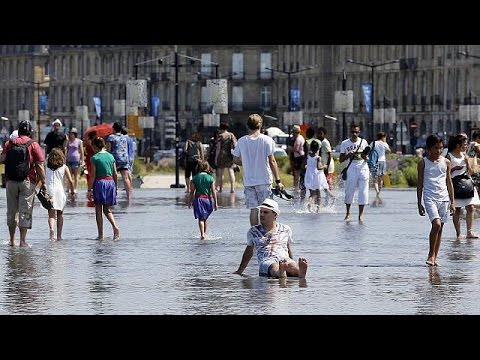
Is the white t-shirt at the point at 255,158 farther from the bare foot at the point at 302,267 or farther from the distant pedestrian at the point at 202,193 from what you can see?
the distant pedestrian at the point at 202,193

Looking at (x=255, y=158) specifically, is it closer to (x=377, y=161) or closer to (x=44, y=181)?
(x=44, y=181)

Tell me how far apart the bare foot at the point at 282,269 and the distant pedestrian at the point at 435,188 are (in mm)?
2453

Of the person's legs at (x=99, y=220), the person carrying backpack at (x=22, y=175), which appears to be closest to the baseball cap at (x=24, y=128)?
the person carrying backpack at (x=22, y=175)

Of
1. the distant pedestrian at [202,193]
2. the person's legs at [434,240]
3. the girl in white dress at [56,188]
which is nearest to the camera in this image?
the person's legs at [434,240]

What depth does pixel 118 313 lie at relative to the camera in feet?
56.1

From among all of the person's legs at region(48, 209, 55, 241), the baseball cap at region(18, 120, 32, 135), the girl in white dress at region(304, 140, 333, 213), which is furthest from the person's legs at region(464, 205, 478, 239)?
the girl in white dress at region(304, 140, 333, 213)

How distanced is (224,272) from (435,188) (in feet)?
9.00

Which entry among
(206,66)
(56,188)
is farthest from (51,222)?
(206,66)

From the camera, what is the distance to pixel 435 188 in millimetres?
22406

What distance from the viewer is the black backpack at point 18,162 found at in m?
25.0

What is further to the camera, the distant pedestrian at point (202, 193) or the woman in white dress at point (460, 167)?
the distant pedestrian at point (202, 193)

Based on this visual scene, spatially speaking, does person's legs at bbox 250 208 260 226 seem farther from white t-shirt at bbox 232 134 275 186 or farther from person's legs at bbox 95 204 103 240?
person's legs at bbox 95 204 103 240
